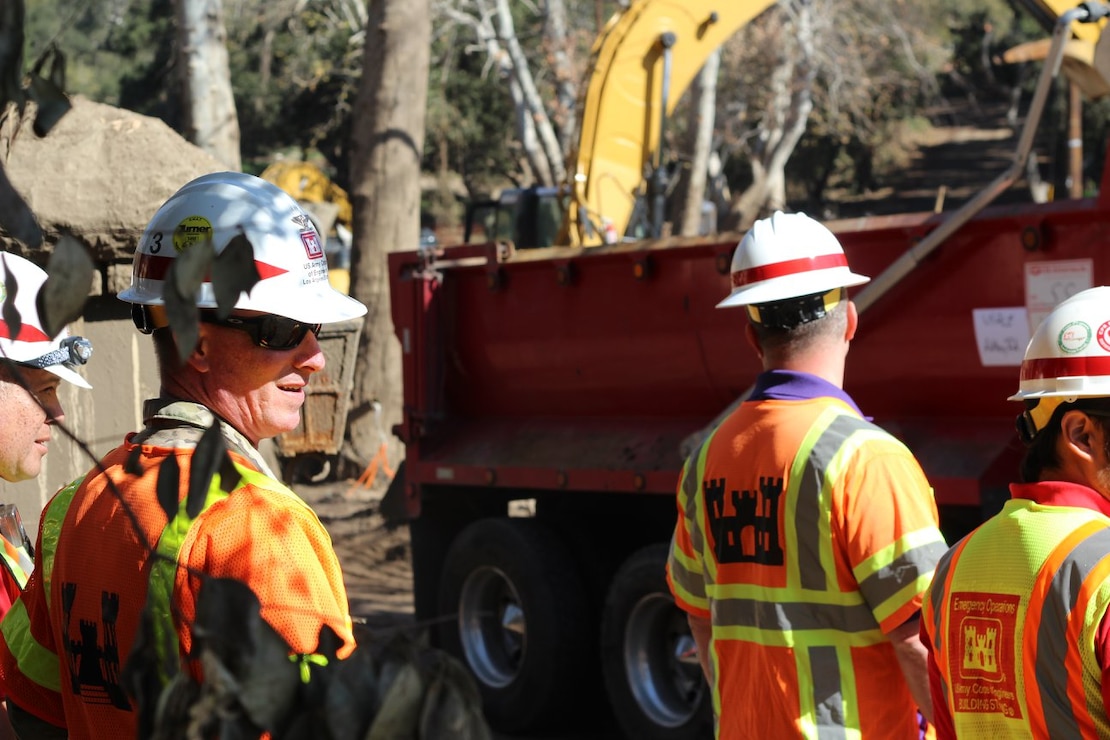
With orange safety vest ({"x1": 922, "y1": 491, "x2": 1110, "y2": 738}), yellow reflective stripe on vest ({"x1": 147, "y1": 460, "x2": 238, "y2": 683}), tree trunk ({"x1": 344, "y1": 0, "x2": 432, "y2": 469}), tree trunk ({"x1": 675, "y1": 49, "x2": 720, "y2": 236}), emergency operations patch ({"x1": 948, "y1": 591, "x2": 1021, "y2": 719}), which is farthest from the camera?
tree trunk ({"x1": 675, "y1": 49, "x2": 720, "y2": 236})

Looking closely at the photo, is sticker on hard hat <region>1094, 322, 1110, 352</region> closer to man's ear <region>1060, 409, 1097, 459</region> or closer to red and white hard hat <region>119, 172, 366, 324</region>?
man's ear <region>1060, 409, 1097, 459</region>

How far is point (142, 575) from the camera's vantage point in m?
1.97

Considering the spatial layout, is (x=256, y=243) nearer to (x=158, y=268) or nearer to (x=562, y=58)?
(x=158, y=268)

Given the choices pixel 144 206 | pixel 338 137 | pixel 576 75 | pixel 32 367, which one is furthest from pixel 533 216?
pixel 338 137

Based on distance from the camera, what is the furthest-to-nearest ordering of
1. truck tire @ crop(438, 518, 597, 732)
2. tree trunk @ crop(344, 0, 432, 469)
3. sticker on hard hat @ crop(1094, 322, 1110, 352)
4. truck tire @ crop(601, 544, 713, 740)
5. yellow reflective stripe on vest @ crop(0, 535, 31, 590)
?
tree trunk @ crop(344, 0, 432, 469) → truck tire @ crop(438, 518, 597, 732) → truck tire @ crop(601, 544, 713, 740) → yellow reflective stripe on vest @ crop(0, 535, 31, 590) → sticker on hard hat @ crop(1094, 322, 1110, 352)

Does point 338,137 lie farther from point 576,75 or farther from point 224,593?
point 224,593

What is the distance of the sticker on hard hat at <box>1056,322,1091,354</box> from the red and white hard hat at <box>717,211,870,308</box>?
0.75 metres

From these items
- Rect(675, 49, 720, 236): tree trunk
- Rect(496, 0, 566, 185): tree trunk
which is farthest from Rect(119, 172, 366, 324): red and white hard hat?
Rect(496, 0, 566, 185): tree trunk

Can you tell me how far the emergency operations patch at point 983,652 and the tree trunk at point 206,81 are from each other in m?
8.45

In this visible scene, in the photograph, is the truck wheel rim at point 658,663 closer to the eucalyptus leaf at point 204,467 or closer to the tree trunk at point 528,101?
the eucalyptus leaf at point 204,467

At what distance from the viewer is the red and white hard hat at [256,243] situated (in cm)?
199

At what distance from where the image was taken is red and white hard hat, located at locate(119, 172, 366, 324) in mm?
1986

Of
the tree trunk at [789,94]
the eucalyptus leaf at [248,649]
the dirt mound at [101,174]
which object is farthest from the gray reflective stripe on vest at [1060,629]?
the tree trunk at [789,94]

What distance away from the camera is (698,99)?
950 inches
